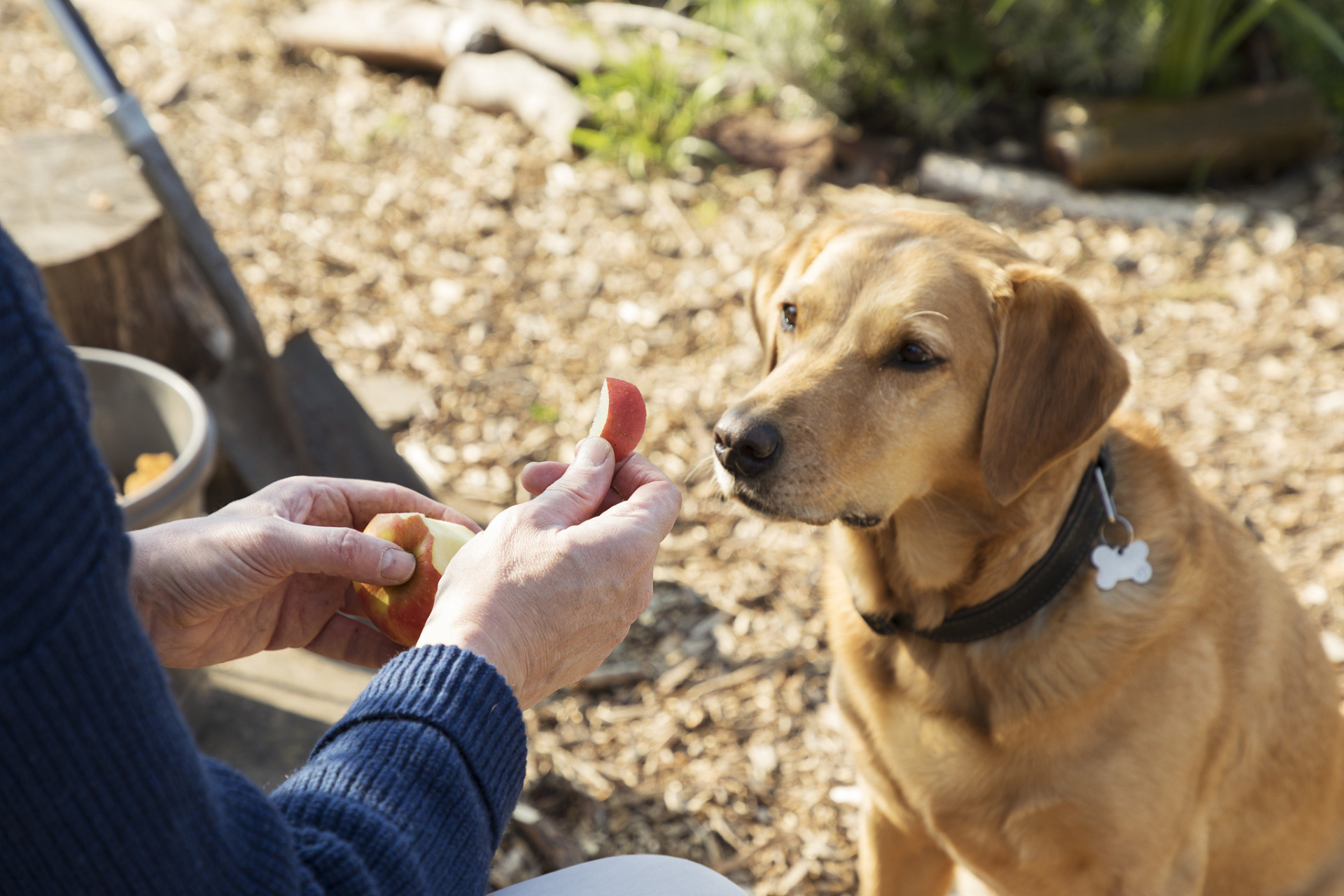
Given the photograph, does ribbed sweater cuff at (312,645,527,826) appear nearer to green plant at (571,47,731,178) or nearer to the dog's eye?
the dog's eye

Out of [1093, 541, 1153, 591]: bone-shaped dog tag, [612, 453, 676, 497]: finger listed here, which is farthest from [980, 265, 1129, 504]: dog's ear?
[612, 453, 676, 497]: finger

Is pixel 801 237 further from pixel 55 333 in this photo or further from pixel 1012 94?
pixel 1012 94

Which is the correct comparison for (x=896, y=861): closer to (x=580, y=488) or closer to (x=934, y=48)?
(x=580, y=488)

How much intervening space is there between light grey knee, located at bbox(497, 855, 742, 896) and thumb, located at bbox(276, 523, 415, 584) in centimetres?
53

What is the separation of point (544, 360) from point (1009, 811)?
291cm

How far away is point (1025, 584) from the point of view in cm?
202

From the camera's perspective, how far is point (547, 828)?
2.67m

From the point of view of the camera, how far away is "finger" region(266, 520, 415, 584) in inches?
60.2

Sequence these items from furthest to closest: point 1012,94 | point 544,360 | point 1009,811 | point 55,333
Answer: point 1012,94 → point 544,360 → point 1009,811 → point 55,333

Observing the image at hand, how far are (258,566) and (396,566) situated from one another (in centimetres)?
20

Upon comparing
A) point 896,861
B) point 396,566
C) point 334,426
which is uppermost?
point 396,566

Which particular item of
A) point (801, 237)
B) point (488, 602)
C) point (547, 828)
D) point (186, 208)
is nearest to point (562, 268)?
point (186, 208)

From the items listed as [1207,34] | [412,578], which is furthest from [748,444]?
[1207,34]

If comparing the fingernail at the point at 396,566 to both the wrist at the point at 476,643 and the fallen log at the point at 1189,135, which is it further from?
the fallen log at the point at 1189,135
